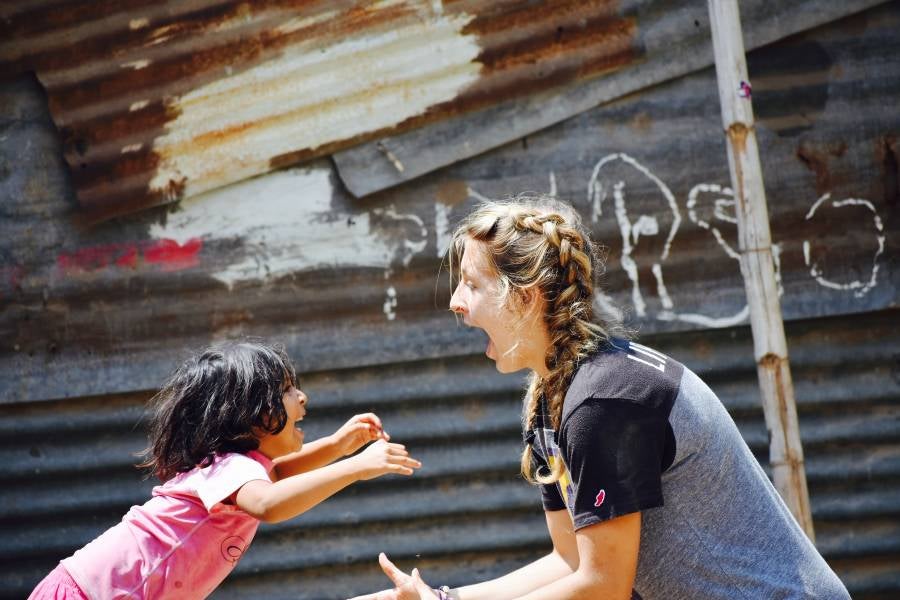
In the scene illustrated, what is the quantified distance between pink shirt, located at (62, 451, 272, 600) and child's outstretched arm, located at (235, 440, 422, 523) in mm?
93

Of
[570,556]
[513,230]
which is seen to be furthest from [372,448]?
[513,230]

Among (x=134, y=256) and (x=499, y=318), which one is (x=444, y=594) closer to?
(x=499, y=318)

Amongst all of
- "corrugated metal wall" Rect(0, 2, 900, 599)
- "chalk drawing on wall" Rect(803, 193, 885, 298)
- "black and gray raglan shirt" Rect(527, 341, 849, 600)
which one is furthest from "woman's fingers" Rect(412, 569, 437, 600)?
"chalk drawing on wall" Rect(803, 193, 885, 298)

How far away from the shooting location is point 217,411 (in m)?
2.98

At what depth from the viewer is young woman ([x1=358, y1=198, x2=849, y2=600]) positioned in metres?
2.00

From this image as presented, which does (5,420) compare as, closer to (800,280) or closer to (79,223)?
(79,223)

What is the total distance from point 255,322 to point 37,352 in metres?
1.01

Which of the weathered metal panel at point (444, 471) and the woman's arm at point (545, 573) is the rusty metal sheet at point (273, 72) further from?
the woman's arm at point (545, 573)

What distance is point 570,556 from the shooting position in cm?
249

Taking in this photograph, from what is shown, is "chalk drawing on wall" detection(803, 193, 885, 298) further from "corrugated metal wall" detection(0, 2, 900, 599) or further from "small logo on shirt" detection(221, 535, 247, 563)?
"small logo on shirt" detection(221, 535, 247, 563)

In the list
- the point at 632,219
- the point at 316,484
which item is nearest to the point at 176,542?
the point at 316,484

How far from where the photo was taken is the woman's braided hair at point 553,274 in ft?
7.26

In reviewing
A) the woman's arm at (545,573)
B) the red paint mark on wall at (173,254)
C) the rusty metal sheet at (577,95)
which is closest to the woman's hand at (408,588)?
the woman's arm at (545,573)

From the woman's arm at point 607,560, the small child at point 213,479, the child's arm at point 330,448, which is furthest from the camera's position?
the child's arm at point 330,448
